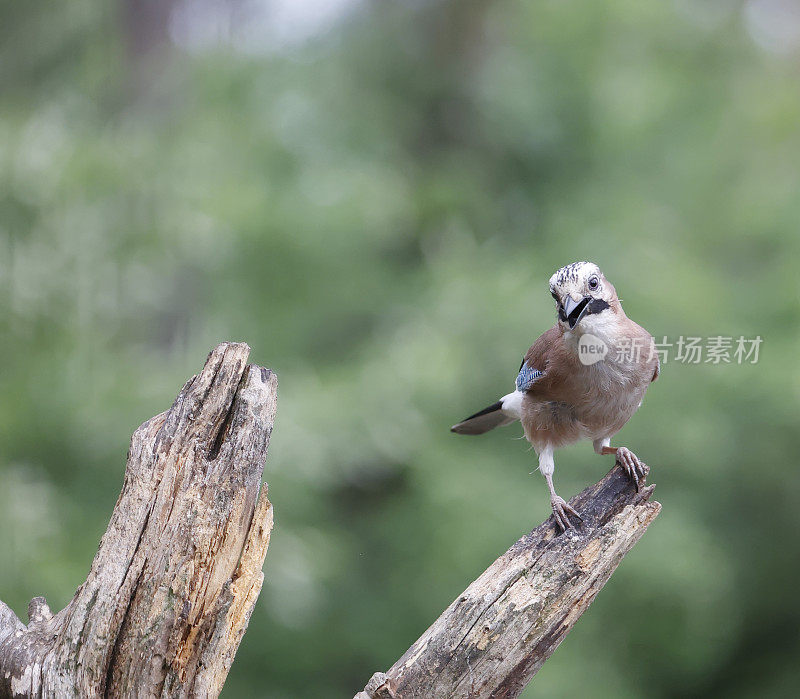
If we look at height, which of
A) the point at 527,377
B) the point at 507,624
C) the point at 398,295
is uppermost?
the point at 398,295

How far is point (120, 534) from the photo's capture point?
83.4 inches

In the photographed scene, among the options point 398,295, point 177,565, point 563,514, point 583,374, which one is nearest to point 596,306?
point 583,374

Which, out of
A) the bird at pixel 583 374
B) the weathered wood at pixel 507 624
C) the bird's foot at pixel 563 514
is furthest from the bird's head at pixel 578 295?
the weathered wood at pixel 507 624

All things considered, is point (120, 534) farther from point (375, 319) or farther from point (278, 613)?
point (375, 319)

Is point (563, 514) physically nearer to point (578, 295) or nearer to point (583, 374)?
point (583, 374)

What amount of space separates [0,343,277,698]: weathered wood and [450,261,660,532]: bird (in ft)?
2.88

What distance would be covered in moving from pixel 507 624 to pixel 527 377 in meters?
0.92

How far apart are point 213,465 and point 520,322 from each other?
11.2 ft

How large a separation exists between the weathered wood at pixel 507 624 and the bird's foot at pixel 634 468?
0.84 ft

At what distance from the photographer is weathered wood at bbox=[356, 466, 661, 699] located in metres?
2.14

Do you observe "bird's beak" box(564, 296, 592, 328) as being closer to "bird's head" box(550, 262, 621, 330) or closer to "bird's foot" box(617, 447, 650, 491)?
"bird's head" box(550, 262, 621, 330)

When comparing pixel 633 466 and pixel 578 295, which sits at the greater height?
pixel 578 295

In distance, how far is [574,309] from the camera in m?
2.38

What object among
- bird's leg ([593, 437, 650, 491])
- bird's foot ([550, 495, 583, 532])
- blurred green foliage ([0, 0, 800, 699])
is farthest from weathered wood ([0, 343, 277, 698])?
blurred green foliage ([0, 0, 800, 699])
